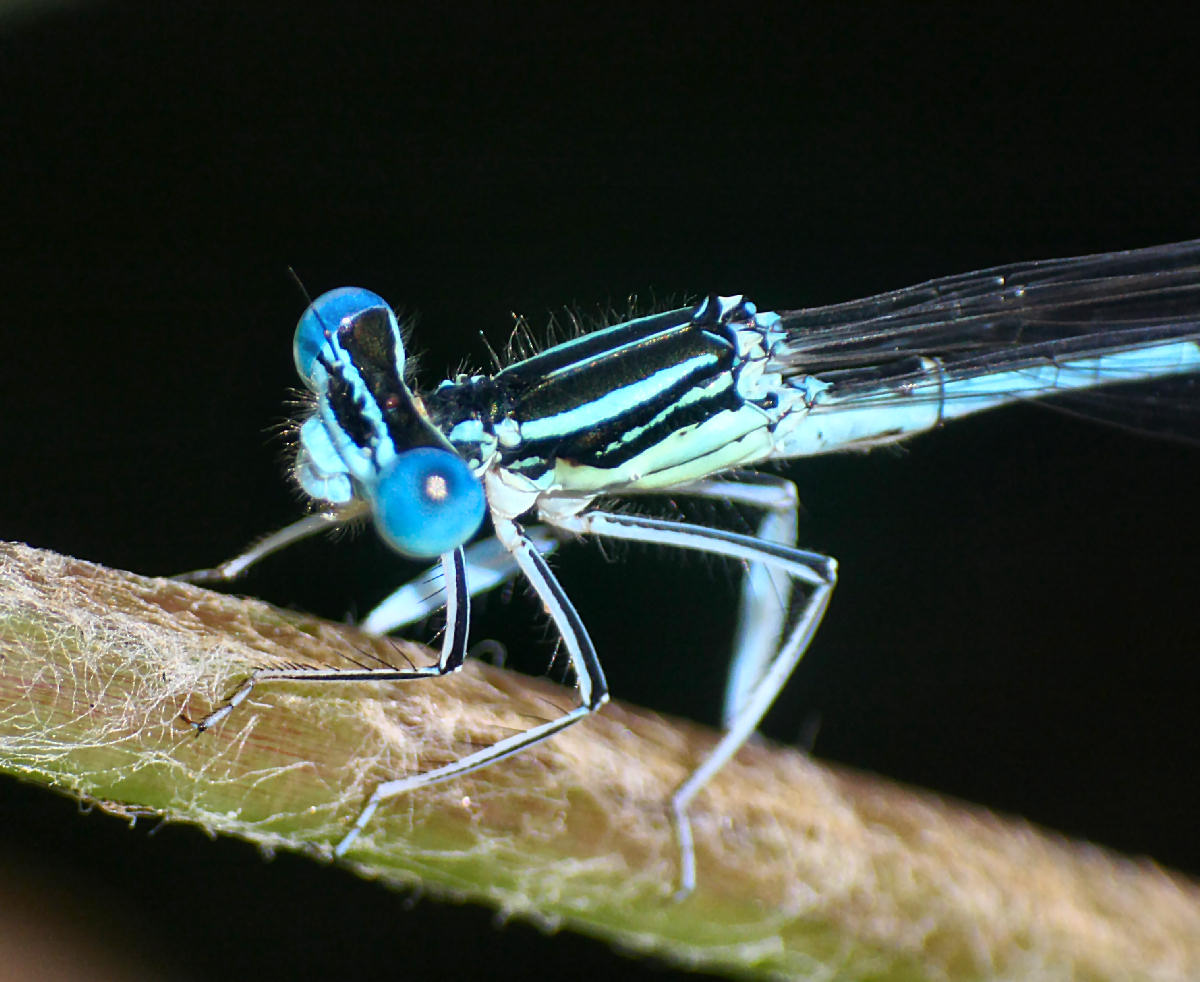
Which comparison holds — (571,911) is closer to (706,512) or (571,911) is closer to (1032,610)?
(706,512)

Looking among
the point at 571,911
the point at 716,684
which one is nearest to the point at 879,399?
the point at 716,684

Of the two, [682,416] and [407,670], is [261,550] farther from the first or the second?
[682,416]

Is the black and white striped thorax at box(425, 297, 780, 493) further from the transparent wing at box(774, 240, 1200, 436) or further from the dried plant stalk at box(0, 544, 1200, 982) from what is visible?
the dried plant stalk at box(0, 544, 1200, 982)

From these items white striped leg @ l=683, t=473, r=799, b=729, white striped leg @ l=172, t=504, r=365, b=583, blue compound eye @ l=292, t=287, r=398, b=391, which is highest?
blue compound eye @ l=292, t=287, r=398, b=391

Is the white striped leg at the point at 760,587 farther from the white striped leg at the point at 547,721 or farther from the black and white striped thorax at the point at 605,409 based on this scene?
the white striped leg at the point at 547,721

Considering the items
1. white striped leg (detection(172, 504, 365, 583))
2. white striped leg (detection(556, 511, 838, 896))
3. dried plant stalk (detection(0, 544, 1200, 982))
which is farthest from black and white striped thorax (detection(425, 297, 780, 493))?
dried plant stalk (detection(0, 544, 1200, 982))

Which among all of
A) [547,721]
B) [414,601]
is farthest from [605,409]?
[547,721]
